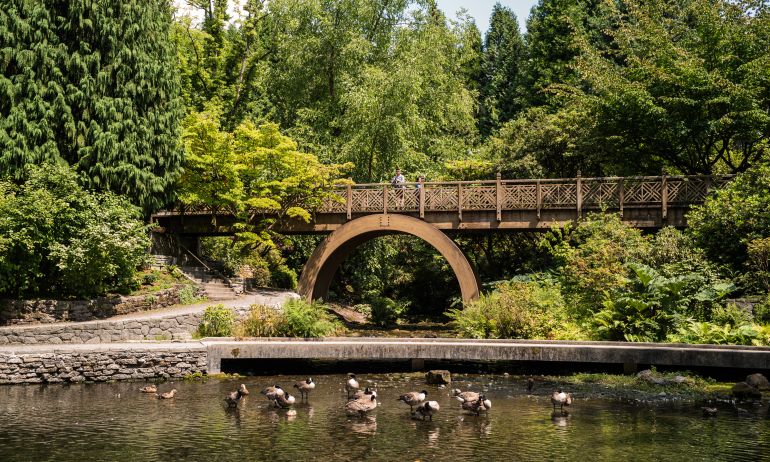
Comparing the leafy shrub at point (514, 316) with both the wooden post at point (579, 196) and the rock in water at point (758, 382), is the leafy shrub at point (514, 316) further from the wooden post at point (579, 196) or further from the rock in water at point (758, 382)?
the rock in water at point (758, 382)

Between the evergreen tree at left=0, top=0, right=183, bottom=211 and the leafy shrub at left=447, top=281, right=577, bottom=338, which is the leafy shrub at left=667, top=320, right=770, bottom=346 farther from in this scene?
the evergreen tree at left=0, top=0, right=183, bottom=211

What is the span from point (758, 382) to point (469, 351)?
6.27m

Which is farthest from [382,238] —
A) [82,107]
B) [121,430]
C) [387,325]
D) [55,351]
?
[121,430]

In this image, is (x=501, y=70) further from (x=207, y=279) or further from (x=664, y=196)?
(x=207, y=279)

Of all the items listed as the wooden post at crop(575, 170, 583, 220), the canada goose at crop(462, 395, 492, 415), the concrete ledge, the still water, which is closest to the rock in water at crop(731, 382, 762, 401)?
the still water

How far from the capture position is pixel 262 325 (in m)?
22.2

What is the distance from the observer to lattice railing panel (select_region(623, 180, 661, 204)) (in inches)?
1054

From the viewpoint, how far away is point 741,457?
11438 millimetres

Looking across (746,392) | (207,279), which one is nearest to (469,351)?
(746,392)

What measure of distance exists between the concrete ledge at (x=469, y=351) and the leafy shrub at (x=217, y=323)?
228cm

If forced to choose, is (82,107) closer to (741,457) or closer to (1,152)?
(1,152)

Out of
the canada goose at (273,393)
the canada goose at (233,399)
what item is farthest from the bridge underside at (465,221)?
the canada goose at (233,399)

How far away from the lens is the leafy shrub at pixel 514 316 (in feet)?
72.2

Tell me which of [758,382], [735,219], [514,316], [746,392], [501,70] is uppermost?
[501,70]
